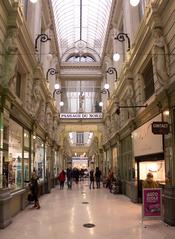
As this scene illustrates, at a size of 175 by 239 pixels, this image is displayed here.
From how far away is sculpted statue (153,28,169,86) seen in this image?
907 centimetres

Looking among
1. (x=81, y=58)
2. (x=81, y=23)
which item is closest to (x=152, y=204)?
(x=81, y=23)

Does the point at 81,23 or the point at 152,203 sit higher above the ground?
the point at 81,23

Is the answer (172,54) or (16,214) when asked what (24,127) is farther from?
(172,54)

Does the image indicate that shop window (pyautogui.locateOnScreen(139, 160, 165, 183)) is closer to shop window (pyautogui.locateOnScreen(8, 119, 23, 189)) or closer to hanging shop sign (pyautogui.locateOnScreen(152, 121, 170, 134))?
hanging shop sign (pyautogui.locateOnScreen(152, 121, 170, 134))

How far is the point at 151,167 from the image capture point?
11.5m

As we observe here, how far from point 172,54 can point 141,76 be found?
14.4ft

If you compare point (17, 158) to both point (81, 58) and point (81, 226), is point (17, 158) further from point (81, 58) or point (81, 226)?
point (81, 58)

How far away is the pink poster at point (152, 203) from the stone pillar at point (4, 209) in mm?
3650

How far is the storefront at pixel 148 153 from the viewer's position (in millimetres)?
A: 10219

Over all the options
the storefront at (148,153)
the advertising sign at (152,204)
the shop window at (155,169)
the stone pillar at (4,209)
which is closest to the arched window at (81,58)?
the storefront at (148,153)

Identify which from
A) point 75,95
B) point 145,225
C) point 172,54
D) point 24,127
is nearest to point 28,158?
point 24,127

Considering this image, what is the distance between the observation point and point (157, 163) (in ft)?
35.8

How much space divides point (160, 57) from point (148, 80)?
3.20 meters

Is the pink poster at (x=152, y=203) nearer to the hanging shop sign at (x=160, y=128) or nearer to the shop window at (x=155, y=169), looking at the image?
the hanging shop sign at (x=160, y=128)
